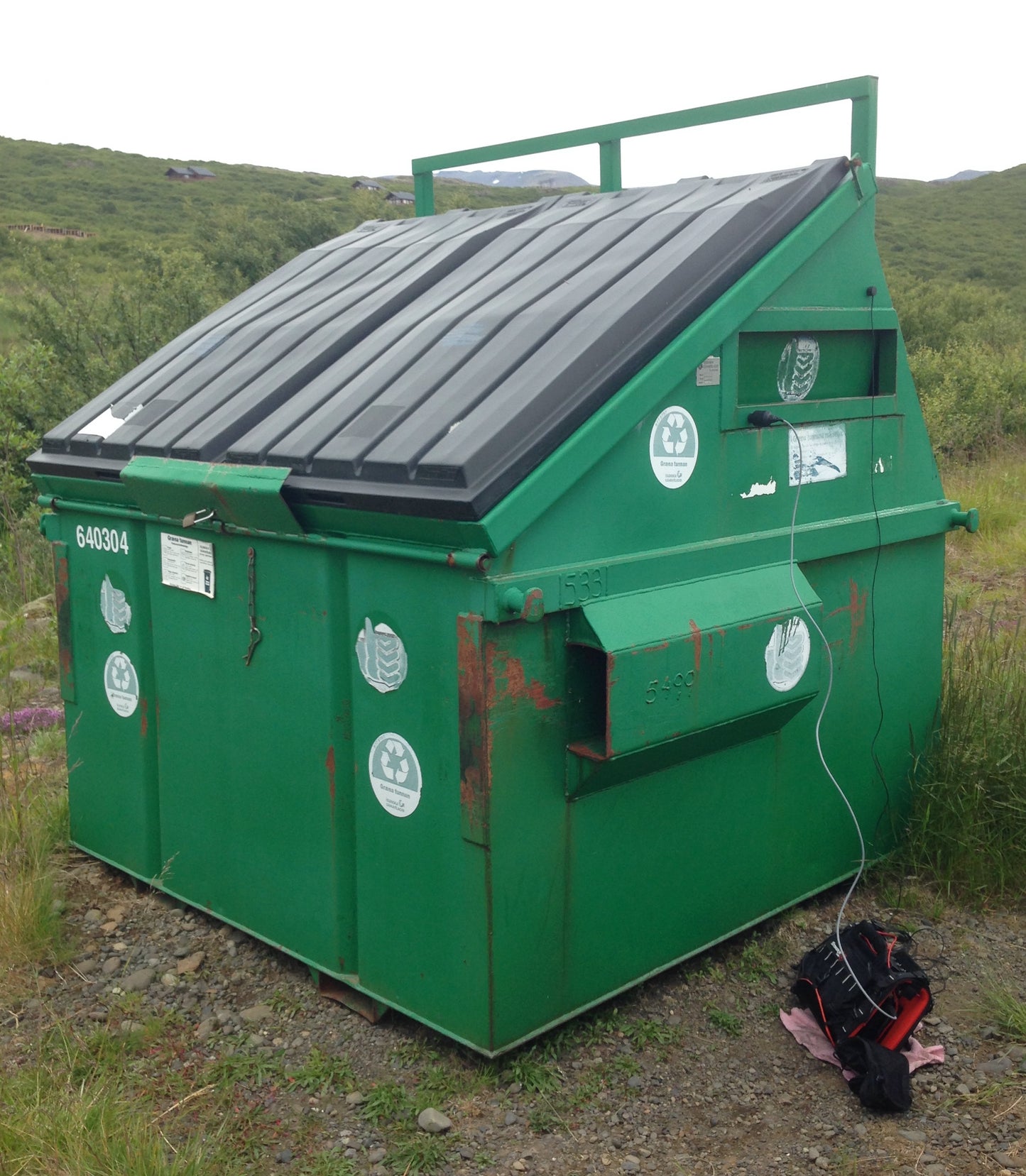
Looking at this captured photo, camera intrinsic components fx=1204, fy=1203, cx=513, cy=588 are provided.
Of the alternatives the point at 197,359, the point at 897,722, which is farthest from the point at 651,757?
the point at 197,359

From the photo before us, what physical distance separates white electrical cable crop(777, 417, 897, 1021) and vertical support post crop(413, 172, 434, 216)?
2250 millimetres

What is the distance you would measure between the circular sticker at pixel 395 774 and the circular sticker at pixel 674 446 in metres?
0.95

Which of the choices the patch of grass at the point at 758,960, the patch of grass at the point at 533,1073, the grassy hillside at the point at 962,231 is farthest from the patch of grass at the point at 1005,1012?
the grassy hillside at the point at 962,231

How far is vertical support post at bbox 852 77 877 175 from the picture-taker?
3.66 metres

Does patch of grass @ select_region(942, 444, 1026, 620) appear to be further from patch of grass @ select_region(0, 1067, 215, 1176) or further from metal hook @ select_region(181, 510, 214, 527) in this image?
patch of grass @ select_region(0, 1067, 215, 1176)

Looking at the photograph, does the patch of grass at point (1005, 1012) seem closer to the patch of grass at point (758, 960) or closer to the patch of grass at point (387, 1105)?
the patch of grass at point (758, 960)

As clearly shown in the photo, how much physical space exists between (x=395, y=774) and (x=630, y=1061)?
95 centimetres

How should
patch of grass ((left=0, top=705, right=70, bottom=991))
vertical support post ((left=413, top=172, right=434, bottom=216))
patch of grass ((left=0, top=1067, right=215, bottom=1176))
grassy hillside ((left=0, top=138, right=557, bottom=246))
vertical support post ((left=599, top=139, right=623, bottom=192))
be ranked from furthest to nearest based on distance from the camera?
grassy hillside ((left=0, top=138, right=557, bottom=246)), vertical support post ((left=413, top=172, right=434, bottom=216)), vertical support post ((left=599, top=139, right=623, bottom=192)), patch of grass ((left=0, top=705, right=70, bottom=991)), patch of grass ((left=0, top=1067, right=215, bottom=1176))

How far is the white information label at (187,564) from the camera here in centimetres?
351

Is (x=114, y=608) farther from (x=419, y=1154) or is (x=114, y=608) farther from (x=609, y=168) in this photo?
(x=609, y=168)

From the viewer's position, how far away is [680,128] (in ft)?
13.0

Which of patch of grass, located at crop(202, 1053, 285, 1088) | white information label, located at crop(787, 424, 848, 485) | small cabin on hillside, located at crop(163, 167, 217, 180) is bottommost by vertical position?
patch of grass, located at crop(202, 1053, 285, 1088)

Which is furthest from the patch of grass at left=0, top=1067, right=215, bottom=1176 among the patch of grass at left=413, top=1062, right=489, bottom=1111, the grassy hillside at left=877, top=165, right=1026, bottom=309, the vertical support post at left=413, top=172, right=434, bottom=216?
the grassy hillside at left=877, top=165, right=1026, bottom=309

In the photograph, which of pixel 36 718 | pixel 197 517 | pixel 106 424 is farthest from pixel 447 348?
pixel 36 718
